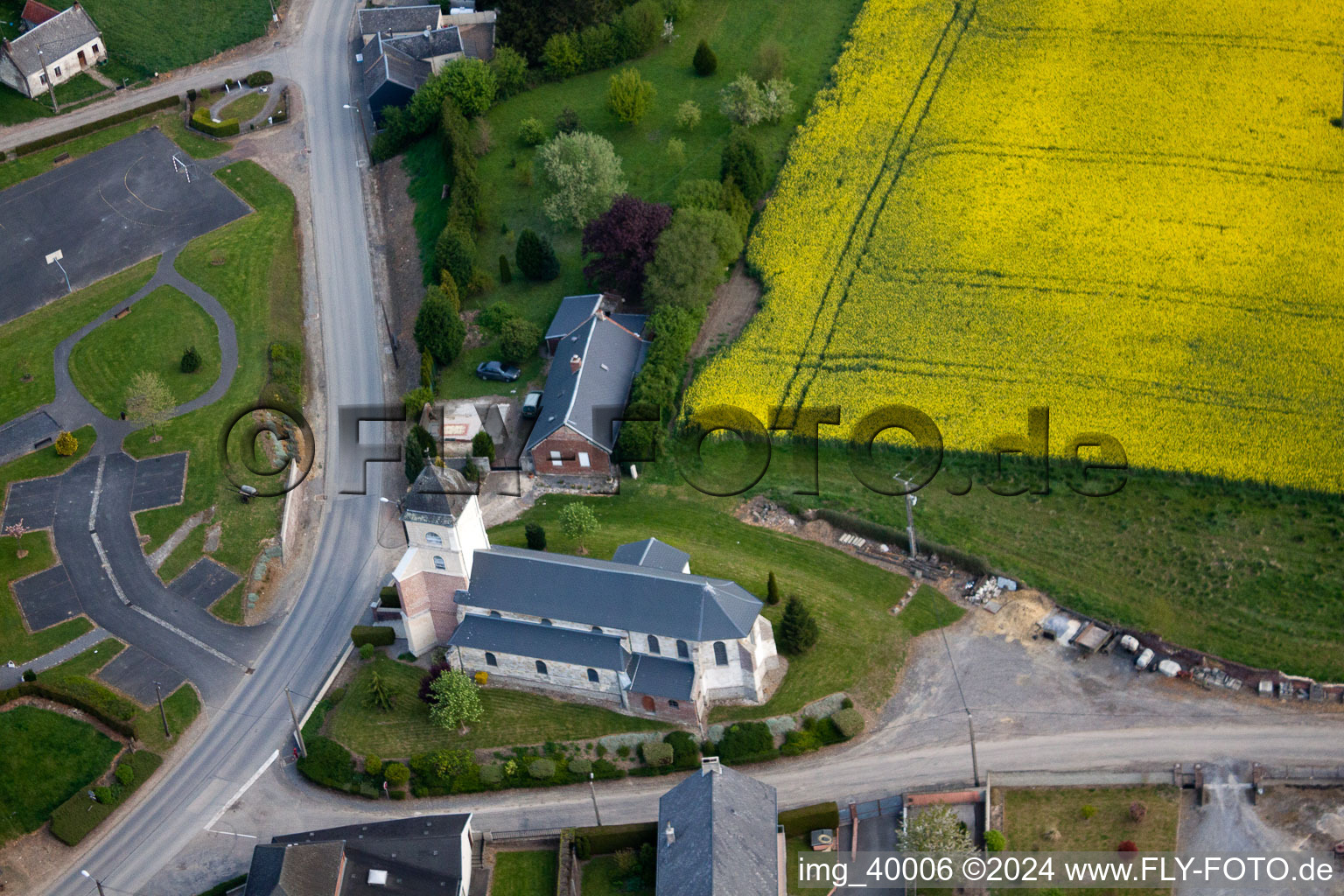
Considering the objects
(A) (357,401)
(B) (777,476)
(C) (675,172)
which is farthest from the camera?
(C) (675,172)

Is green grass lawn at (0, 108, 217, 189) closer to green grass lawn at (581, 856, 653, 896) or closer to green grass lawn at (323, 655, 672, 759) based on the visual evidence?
green grass lawn at (323, 655, 672, 759)

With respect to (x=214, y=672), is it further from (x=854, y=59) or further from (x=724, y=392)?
(x=854, y=59)

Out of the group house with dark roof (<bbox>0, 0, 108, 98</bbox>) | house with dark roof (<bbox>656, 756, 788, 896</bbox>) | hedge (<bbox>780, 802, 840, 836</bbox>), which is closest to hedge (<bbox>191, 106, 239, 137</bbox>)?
house with dark roof (<bbox>0, 0, 108, 98</bbox>)

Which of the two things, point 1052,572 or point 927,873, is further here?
point 1052,572

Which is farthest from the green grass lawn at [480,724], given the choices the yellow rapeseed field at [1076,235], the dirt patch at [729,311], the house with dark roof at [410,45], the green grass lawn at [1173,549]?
the house with dark roof at [410,45]

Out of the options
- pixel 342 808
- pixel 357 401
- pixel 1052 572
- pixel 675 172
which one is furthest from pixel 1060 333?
pixel 342 808

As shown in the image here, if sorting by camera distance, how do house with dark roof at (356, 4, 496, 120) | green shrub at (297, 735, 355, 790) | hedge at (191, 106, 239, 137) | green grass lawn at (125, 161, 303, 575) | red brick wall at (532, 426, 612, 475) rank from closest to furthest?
green shrub at (297, 735, 355, 790) < green grass lawn at (125, 161, 303, 575) < red brick wall at (532, 426, 612, 475) < house with dark roof at (356, 4, 496, 120) < hedge at (191, 106, 239, 137)

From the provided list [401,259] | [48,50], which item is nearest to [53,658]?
[401,259]
